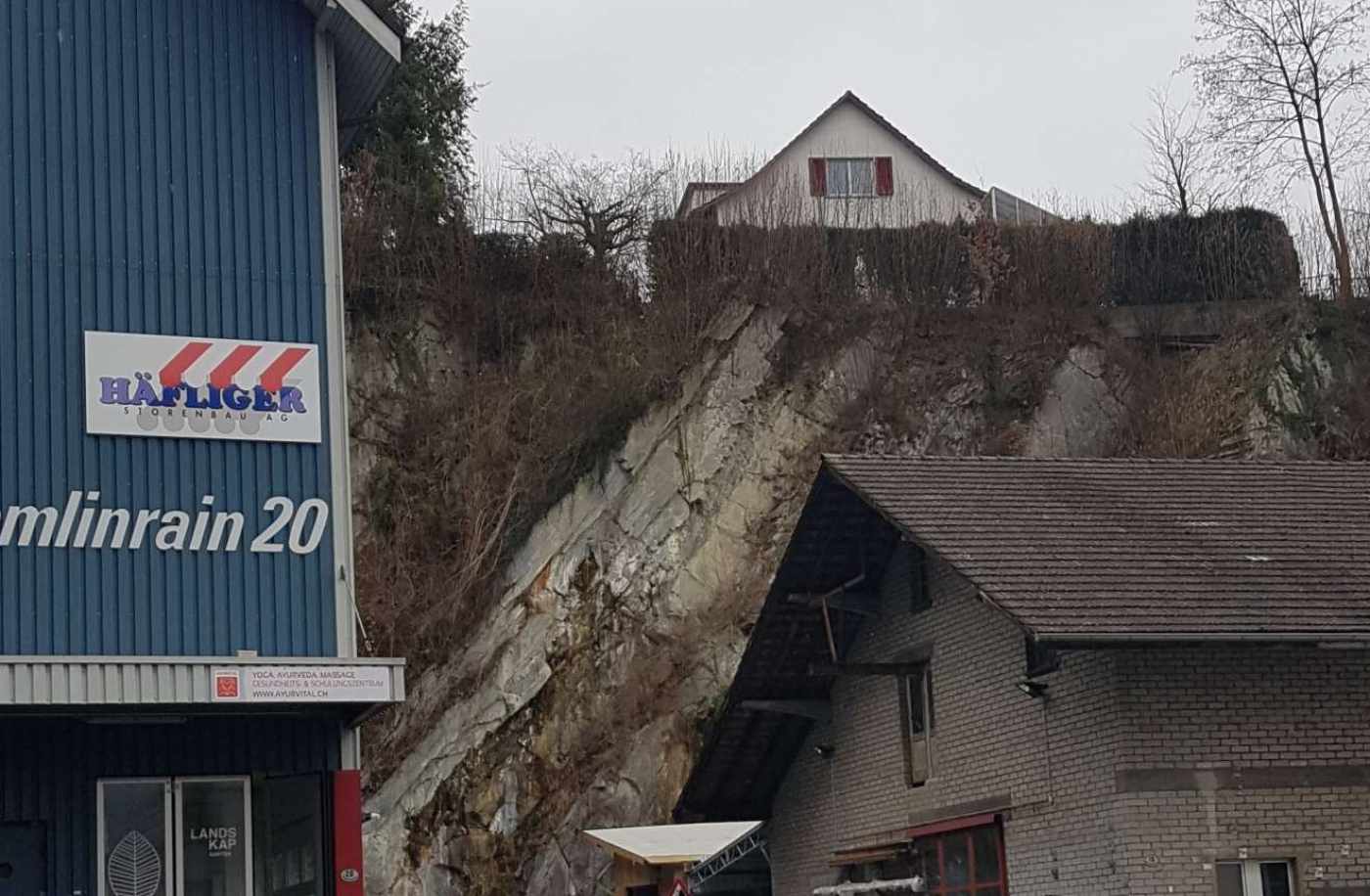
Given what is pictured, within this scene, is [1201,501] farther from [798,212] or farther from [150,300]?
[798,212]

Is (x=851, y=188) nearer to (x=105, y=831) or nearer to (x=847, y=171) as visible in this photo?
(x=847, y=171)

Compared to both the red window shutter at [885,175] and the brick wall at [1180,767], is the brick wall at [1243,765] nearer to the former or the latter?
the brick wall at [1180,767]

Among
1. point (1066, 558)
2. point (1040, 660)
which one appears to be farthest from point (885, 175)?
point (1040, 660)

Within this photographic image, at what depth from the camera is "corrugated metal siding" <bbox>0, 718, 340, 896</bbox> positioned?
1617cm

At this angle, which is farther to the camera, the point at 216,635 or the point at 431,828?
the point at 431,828

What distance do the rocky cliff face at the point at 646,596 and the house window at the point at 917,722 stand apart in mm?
8874

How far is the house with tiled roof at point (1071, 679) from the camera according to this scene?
1856cm

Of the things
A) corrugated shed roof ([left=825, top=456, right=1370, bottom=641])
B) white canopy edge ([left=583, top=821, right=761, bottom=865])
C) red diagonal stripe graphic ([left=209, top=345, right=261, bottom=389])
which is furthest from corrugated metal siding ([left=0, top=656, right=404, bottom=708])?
white canopy edge ([left=583, top=821, right=761, bottom=865])

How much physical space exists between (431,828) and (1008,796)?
504 inches

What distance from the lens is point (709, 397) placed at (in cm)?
3569

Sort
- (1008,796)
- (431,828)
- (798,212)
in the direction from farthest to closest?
(798,212)
(431,828)
(1008,796)

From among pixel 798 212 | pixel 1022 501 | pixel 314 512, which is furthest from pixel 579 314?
pixel 314 512

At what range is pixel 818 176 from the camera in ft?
142

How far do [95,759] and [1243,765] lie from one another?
10.8m
